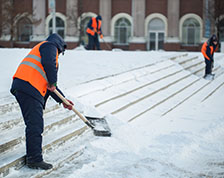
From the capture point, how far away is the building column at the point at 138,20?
112 ft

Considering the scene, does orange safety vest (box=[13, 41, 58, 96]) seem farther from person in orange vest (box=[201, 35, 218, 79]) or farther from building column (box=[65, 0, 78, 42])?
building column (box=[65, 0, 78, 42])

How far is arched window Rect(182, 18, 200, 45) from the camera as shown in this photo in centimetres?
3338

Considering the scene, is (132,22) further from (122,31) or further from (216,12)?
(216,12)

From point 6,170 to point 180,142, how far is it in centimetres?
296

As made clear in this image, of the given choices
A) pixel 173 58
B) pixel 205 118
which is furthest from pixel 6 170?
pixel 173 58

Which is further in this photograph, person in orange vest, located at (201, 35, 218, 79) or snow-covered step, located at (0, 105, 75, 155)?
person in orange vest, located at (201, 35, 218, 79)

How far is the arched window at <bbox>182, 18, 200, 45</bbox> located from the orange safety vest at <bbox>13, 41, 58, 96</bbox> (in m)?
30.0

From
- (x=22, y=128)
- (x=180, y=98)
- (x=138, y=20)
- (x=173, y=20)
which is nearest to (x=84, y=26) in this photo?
(x=138, y=20)

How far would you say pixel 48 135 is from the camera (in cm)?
572

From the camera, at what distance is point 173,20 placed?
3353 centimetres

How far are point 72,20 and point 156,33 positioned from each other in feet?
24.0

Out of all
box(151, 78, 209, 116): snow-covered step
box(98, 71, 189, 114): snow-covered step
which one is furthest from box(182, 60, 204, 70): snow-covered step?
box(98, 71, 189, 114): snow-covered step

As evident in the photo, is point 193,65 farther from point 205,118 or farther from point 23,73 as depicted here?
point 23,73

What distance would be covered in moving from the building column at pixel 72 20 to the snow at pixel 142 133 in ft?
76.8
